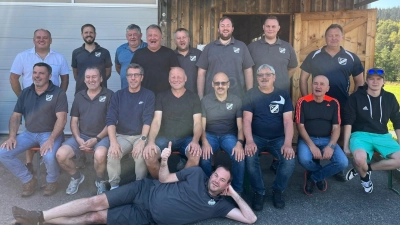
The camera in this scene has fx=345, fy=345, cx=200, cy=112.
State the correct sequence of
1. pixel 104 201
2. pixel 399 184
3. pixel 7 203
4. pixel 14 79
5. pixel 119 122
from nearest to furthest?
pixel 104 201, pixel 7 203, pixel 119 122, pixel 399 184, pixel 14 79

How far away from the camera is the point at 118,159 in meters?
3.71

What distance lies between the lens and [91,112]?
13.3 feet

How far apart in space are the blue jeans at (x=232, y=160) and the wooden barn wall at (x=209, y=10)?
2.77 meters

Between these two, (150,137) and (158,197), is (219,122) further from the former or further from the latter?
(158,197)

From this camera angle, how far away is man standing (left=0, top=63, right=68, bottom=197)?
12.8 ft

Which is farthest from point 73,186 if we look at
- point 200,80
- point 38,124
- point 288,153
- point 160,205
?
point 288,153

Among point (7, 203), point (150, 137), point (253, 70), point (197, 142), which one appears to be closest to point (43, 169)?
point (7, 203)

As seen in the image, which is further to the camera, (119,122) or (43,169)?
(43,169)

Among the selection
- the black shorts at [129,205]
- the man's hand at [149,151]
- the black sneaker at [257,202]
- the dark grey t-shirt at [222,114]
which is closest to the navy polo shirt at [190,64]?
the dark grey t-shirt at [222,114]

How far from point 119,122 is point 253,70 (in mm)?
1859

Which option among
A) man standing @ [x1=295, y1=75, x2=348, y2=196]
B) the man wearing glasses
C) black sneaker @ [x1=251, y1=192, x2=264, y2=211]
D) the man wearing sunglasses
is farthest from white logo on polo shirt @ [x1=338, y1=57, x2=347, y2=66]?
black sneaker @ [x1=251, y1=192, x2=264, y2=211]

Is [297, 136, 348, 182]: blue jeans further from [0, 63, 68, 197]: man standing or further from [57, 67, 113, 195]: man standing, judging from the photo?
[0, 63, 68, 197]: man standing

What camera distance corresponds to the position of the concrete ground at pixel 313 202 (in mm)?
3398

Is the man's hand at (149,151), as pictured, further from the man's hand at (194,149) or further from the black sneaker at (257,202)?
the black sneaker at (257,202)
